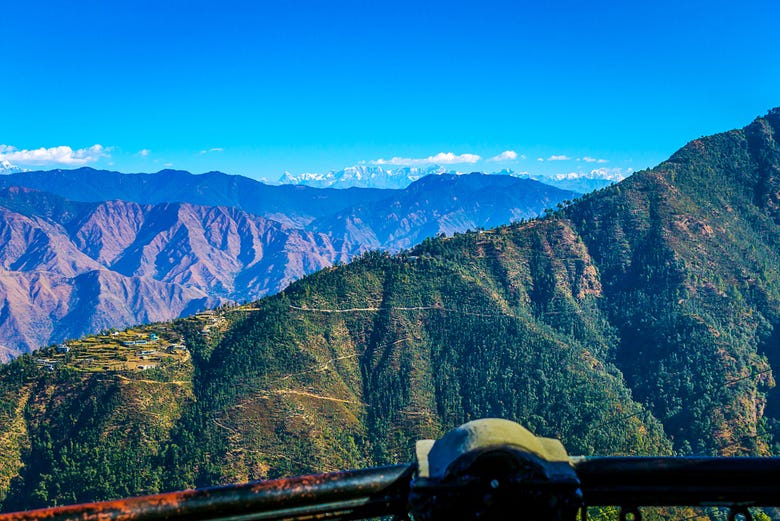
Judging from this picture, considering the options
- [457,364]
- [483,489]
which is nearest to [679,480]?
[483,489]

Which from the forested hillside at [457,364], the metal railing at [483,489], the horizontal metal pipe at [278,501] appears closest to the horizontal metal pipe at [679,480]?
the metal railing at [483,489]

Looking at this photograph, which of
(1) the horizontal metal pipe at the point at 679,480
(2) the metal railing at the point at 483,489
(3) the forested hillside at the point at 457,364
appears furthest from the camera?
(3) the forested hillside at the point at 457,364

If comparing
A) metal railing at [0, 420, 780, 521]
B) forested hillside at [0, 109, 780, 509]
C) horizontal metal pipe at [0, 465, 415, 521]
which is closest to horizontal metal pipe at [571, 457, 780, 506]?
metal railing at [0, 420, 780, 521]

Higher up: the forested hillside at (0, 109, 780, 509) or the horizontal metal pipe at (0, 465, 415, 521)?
the horizontal metal pipe at (0, 465, 415, 521)

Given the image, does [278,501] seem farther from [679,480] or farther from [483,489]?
[679,480]

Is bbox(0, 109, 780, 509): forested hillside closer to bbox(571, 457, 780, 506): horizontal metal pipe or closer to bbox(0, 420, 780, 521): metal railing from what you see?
bbox(0, 420, 780, 521): metal railing

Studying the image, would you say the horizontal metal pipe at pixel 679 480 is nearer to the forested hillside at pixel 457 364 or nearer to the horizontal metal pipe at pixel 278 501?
the horizontal metal pipe at pixel 278 501
